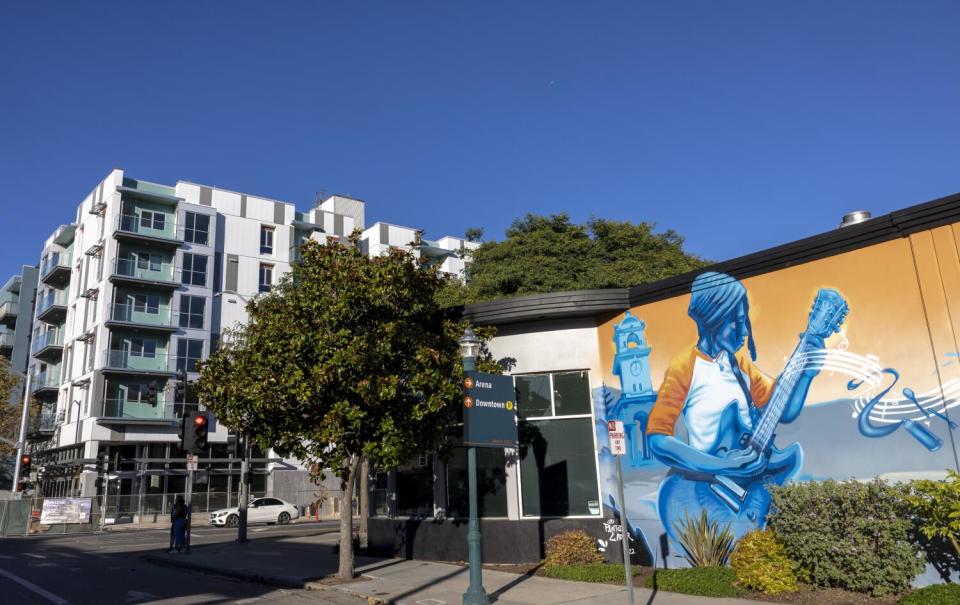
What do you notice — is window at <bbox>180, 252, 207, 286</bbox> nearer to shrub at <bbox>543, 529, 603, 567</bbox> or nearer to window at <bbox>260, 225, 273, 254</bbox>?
window at <bbox>260, 225, 273, 254</bbox>

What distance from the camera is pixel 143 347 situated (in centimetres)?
4712

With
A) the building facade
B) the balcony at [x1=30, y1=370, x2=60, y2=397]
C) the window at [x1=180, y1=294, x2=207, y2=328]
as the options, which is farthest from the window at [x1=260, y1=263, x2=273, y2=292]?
the building facade

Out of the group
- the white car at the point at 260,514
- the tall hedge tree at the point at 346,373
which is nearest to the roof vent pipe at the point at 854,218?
the tall hedge tree at the point at 346,373

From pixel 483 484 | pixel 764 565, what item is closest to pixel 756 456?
pixel 764 565

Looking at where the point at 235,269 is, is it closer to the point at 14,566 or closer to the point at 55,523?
the point at 55,523

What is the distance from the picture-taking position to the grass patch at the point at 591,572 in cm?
1275

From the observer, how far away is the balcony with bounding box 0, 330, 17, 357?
7150 cm

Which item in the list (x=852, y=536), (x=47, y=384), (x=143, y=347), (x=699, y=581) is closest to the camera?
(x=852, y=536)

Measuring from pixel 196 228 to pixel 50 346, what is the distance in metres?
16.3

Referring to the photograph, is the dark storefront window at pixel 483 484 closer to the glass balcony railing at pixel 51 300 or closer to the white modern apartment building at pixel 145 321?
the white modern apartment building at pixel 145 321

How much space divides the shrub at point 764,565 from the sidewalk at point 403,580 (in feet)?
1.60

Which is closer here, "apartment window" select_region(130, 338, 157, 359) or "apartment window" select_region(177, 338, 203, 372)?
"apartment window" select_region(130, 338, 157, 359)

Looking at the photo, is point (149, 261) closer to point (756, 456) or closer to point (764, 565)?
point (756, 456)

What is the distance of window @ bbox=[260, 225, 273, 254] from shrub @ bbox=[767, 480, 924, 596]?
4873 centimetres
